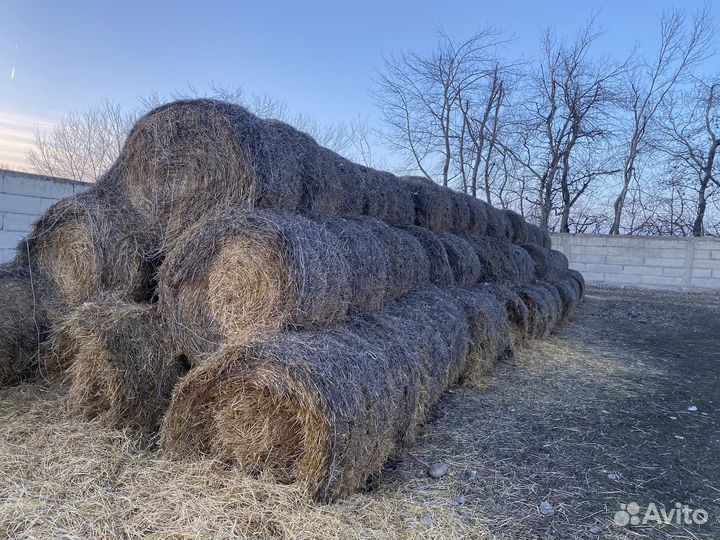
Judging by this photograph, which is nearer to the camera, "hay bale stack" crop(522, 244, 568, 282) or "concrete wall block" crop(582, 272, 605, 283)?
"hay bale stack" crop(522, 244, 568, 282)

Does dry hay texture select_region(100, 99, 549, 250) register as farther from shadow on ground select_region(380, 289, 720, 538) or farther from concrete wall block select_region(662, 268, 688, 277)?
concrete wall block select_region(662, 268, 688, 277)

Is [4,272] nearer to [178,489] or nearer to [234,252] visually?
[234,252]

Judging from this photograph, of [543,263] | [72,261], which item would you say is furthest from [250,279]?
[543,263]

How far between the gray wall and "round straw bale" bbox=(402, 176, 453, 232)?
4816 mm

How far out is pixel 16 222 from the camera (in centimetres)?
677

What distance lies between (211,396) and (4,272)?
7.99 ft

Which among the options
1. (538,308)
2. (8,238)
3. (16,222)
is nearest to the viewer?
(8,238)

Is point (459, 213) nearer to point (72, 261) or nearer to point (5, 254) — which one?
point (72, 261)

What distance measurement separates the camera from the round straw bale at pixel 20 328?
3904 millimetres

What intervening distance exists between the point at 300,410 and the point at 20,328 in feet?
8.20

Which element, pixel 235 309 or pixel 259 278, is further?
pixel 235 309

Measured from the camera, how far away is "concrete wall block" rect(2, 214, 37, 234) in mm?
6652

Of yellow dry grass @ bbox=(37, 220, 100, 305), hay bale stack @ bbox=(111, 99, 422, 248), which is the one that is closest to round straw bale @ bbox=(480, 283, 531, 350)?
hay bale stack @ bbox=(111, 99, 422, 248)

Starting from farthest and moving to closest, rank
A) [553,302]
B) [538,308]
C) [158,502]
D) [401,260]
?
1. [553,302]
2. [538,308]
3. [401,260]
4. [158,502]
